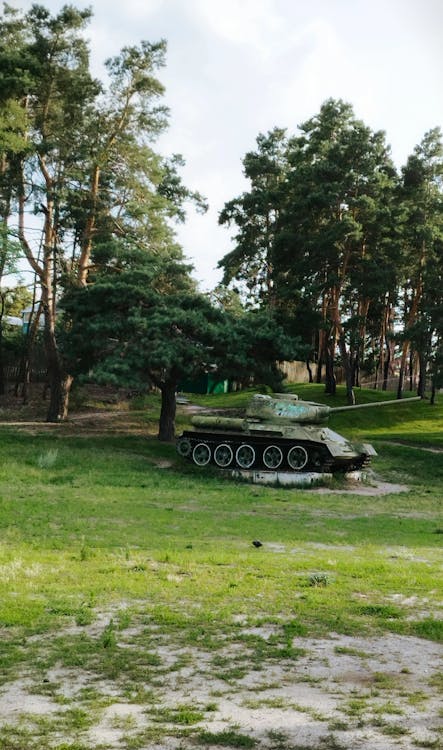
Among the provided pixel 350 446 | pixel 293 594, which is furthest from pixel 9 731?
pixel 350 446

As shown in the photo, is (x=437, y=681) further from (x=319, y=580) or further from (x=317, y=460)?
(x=317, y=460)

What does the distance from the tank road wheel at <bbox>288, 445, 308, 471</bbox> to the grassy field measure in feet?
8.71

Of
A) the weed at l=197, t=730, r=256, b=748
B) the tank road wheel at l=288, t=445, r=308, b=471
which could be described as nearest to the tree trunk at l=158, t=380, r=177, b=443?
the tank road wheel at l=288, t=445, r=308, b=471

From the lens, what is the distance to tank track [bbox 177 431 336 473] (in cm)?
2430

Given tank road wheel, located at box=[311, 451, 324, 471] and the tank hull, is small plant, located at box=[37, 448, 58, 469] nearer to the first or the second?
the tank hull

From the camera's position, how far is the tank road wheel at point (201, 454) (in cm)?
2575

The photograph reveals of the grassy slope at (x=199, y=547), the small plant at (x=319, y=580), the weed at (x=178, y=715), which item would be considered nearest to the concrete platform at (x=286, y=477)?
the grassy slope at (x=199, y=547)

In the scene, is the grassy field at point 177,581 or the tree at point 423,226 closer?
the grassy field at point 177,581

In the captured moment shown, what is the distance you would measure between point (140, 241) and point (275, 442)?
1330cm

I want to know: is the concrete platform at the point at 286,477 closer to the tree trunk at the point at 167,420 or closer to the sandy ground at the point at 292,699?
the tree trunk at the point at 167,420

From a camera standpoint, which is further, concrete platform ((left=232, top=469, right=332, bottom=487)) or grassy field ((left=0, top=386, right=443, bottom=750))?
concrete platform ((left=232, top=469, right=332, bottom=487))

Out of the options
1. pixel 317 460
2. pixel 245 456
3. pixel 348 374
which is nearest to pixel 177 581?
pixel 317 460

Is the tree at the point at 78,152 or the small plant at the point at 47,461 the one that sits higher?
the tree at the point at 78,152

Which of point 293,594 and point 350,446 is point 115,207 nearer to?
point 350,446
